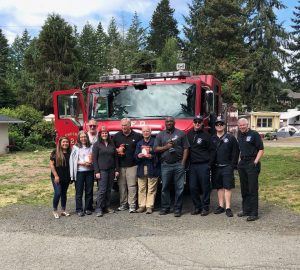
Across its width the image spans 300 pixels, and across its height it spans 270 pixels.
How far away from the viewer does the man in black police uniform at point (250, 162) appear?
7.91 meters

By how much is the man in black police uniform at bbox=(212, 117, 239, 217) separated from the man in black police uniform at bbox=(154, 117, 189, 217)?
60 centimetres

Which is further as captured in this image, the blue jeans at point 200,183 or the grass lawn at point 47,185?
the grass lawn at point 47,185

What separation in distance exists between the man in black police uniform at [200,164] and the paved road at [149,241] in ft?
1.06

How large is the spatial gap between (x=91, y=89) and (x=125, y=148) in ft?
7.56

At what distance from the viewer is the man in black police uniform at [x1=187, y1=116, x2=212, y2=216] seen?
8.27 m

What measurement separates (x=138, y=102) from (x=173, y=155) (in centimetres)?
207

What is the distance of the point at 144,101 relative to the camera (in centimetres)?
978

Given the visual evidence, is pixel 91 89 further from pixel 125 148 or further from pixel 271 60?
pixel 271 60

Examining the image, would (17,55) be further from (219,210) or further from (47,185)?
(219,210)

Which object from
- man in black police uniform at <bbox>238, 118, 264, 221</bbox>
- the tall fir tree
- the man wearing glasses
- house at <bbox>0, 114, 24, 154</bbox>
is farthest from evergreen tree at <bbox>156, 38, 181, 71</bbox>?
man in black police uniform at <bbox>238, 118, 264, 221</bbox>

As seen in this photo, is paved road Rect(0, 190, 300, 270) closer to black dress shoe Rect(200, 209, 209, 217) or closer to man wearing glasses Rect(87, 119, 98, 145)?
black dress shoe Rect(200, 209, 209, 217)

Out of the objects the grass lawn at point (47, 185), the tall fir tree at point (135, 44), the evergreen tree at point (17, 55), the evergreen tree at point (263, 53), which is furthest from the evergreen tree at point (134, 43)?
the grass lawn at point (47, 185)

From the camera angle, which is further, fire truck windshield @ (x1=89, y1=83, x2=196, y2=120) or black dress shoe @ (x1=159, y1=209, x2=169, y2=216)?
fire truck windshield @ (x1=89, y1=83, x2=196, y2=120)

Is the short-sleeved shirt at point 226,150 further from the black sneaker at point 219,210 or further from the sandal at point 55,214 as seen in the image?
the sandal at point 55,214
